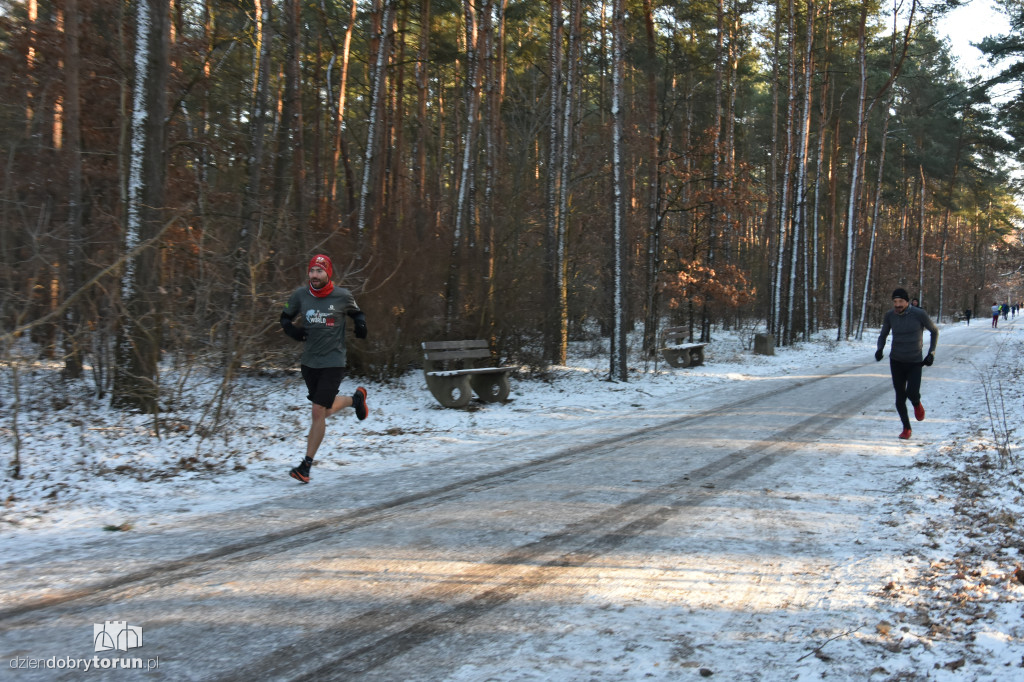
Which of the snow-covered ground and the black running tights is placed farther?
the black running tights

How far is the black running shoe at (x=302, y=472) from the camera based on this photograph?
666 cm

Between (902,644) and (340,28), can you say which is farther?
(340,28)

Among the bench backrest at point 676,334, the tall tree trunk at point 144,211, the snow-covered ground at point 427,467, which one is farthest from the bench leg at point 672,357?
the tall tree trunk at point 144,211

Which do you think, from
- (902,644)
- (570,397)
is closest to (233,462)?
(902,644)

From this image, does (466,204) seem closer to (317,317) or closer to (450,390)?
(450,390)

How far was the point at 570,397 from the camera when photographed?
44.0 feet

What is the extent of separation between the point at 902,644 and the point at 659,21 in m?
23.6

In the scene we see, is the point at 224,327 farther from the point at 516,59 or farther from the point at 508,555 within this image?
the point at 516,59

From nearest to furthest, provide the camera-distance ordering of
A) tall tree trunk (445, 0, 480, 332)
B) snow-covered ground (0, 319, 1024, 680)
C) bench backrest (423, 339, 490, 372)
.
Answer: snow-covered ground (0, 319, 1024, 680) < bench backrest (423, 339, 490, 372) < tall tree trunk (445, 0, 480, 332)

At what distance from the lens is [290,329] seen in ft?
21.0

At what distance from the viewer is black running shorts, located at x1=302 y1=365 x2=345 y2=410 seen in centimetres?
661

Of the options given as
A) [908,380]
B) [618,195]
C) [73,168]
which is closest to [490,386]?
[618,195]

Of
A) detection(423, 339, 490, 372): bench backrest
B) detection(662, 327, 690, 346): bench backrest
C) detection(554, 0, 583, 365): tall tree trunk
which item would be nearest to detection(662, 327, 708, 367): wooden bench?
detection(662, 327, 690, 346): bench backrest

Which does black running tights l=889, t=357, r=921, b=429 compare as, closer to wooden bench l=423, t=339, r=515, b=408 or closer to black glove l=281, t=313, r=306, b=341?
wooden bench l=423, t=339, r=515, b=408
